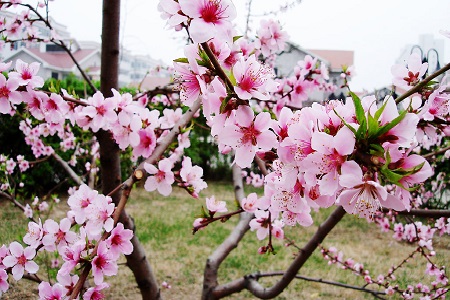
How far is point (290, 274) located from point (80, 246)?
1.26 meters

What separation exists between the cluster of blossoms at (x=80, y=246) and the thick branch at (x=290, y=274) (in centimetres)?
100

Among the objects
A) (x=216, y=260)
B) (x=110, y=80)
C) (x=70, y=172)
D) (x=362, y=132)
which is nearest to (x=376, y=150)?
(x=362, y=132)

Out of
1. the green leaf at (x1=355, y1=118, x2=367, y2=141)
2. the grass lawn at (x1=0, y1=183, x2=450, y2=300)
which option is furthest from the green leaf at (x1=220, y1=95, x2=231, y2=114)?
the grass lawn at (x1=0, y1=183, x2=450, y2=300)

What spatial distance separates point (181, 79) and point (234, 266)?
13.0 ft

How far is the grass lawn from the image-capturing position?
12.7ft

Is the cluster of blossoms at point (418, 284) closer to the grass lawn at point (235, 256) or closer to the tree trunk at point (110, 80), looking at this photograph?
the grass lawn at point (235, 256)

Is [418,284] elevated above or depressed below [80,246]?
below

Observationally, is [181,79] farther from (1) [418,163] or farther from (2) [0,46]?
(2) [0,46]

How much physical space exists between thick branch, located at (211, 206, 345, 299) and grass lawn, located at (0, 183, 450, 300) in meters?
1.46

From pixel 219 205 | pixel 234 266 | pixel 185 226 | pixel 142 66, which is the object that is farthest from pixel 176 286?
pixel 142 66

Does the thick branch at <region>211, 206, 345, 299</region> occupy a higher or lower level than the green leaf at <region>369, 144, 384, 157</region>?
lower

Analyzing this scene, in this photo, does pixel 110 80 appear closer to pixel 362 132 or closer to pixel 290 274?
pixel 290 274

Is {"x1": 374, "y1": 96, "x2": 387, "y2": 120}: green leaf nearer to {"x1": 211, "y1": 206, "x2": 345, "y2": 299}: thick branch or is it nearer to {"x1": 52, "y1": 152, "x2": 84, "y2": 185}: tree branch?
{"x1": 211, "y1": 206, "x2": 345, "y2": 299}: thick branch

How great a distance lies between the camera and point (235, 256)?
4.87 m
